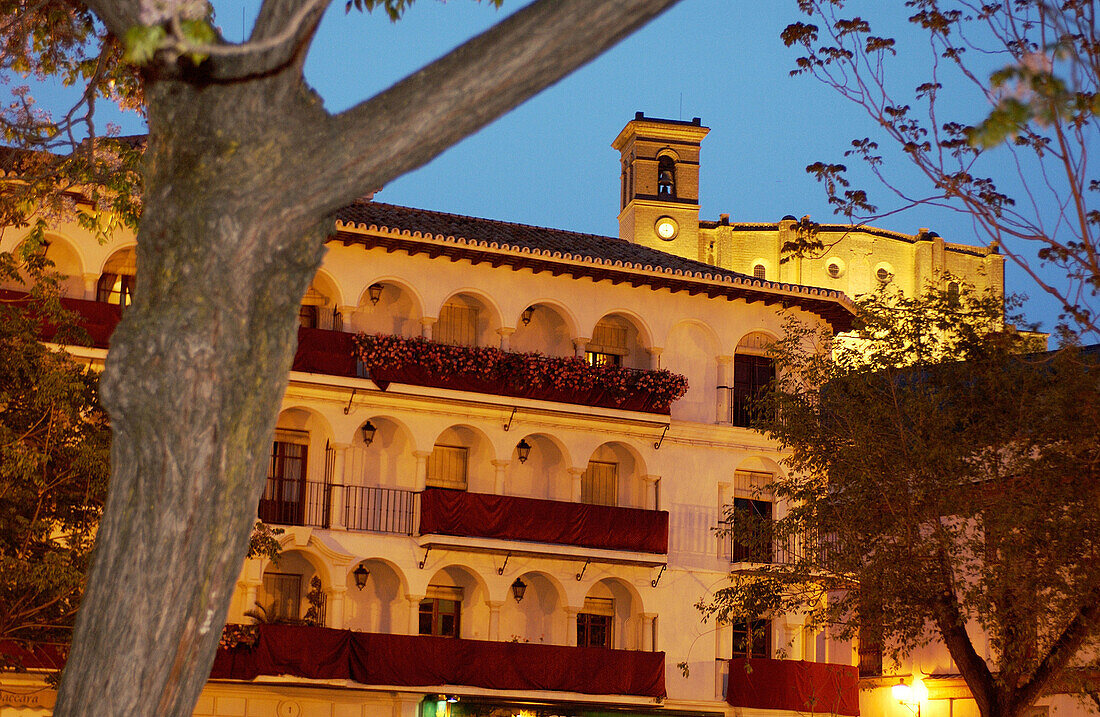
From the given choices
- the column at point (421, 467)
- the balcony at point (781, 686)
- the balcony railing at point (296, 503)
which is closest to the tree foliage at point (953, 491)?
the balcony at point (781, 686)

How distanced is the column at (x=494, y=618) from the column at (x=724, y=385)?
7.17 metres

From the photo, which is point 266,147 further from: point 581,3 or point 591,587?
point 591,587

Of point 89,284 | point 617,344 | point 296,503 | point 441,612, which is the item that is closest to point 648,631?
point 441,612

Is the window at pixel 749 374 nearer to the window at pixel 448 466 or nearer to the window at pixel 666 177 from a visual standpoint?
the window at pixel 448 466

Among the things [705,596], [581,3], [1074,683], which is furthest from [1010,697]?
[581,3]

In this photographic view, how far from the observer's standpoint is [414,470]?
31703 mm

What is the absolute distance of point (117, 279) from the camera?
31.0m

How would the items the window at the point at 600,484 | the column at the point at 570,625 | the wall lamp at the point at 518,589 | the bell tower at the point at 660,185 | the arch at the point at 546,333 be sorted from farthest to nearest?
the bell tower at the point at 660,185
the arch at the point at 546,333
the window at the point at 600,484
the column at the point at 570,625
the wall lamp at the point at 518,589

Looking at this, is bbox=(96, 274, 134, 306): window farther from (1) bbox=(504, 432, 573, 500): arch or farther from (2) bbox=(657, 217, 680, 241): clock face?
(2) bbox=(657, 217, 680, 241): clock face

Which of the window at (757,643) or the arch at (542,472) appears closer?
the arch at (542,472)

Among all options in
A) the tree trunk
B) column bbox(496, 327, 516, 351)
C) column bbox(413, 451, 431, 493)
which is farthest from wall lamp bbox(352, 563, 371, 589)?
the tree trunk

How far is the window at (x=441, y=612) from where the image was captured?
31.7 metres

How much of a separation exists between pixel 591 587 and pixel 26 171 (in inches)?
780

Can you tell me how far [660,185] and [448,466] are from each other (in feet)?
120
